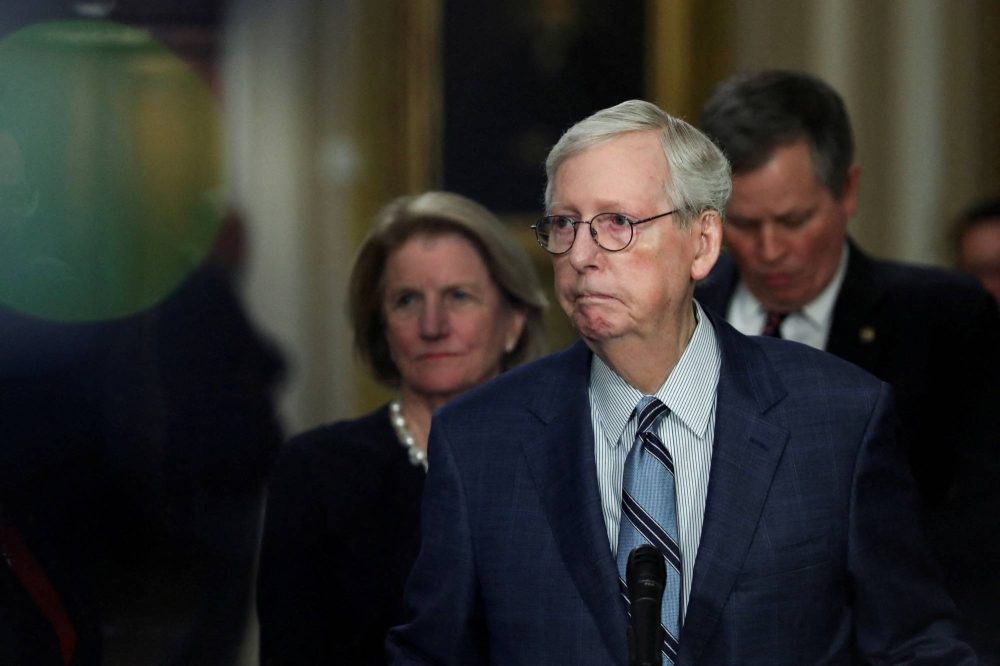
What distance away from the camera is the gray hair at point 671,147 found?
1.70m

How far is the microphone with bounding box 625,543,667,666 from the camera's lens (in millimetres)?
1293

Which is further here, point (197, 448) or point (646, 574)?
point (197, 448)

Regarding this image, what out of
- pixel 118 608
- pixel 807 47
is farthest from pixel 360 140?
pixel 118 608

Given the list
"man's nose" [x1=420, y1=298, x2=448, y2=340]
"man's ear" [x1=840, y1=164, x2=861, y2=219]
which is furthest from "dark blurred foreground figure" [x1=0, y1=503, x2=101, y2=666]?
"man's ear" [x1=840, y1=164, x2=861, y2=219]

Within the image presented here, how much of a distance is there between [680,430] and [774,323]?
2.91 ft

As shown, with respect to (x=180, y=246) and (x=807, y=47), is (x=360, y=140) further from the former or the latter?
(x=807, y=47)

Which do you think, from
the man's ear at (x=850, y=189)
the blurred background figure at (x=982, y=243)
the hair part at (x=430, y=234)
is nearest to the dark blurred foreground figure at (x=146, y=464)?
the hair part at (x=430, y=234)

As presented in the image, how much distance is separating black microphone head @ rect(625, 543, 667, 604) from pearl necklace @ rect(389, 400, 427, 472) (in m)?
1.28

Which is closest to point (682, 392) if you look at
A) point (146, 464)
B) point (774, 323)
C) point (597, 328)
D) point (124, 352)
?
point (597, 328)

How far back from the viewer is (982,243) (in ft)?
12.8

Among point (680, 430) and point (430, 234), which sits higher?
point (430, 234)

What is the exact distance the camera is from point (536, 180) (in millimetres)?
5039

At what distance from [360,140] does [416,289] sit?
2.64 meters

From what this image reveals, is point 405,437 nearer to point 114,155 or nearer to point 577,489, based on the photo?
point 577,489
